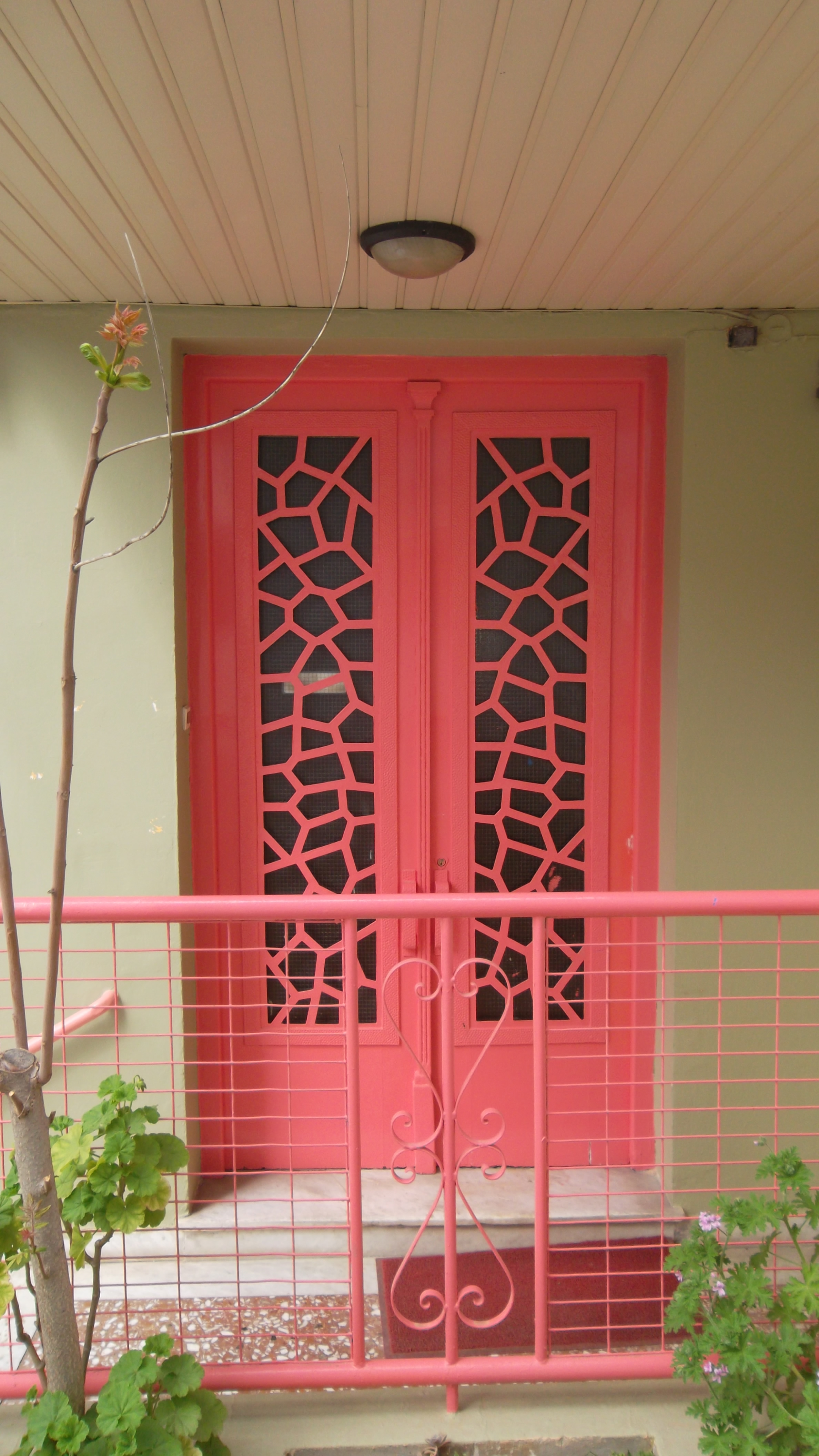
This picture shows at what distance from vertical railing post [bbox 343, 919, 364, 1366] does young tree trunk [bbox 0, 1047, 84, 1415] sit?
1.74 feet

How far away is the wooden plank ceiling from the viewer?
1.56 metres

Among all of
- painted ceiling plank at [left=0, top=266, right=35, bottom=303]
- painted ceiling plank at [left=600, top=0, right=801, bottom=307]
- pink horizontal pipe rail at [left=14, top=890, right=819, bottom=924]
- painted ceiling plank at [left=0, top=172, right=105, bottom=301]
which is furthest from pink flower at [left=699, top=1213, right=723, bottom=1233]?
painted ceiling plank at [left=0, top=266, right=35, bottom=303]

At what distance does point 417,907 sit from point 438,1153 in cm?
160

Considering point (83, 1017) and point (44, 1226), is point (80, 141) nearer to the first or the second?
point (44, 1226)

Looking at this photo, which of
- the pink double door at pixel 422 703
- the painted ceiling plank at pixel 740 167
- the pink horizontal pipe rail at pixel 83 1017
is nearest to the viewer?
the painted ceiling plank at pixel 740 167

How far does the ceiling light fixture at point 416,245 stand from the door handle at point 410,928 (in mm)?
1786

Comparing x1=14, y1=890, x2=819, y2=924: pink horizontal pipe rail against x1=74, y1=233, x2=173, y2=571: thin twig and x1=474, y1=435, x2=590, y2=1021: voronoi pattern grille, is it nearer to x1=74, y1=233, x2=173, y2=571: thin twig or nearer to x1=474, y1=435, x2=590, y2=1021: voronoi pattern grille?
x1=74, y1=233, x2=173, y2=571: thin twig

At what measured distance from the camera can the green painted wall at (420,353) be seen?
281 cm

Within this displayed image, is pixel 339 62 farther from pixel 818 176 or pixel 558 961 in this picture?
pixel 558 961

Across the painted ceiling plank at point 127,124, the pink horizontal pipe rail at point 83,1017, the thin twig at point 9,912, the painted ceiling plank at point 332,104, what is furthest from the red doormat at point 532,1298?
the painted ceiling plank at point 127,124

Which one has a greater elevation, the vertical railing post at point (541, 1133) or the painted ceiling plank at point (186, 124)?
the painted ceiling plank at point (186, 124)

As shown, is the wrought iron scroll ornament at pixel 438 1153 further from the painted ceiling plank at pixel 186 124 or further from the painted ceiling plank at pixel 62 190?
the painted ceiling plank at pixel 62 190

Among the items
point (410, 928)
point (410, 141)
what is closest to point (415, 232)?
point (410, 141)

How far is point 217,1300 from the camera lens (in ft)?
8.54
